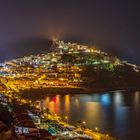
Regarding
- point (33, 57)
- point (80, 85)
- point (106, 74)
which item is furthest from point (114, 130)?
point (33, 57)

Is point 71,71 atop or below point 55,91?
atop

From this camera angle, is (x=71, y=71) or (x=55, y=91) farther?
(x=71, y=71)

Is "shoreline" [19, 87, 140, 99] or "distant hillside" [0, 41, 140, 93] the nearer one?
"shoreline" [19, 87, 140, 99]

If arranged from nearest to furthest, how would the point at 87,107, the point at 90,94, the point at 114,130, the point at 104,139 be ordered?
1. the point at 104,139
2. the point at 114,130
3. the point at 87,107
4. the point at 90,94

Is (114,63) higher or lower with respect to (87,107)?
higher

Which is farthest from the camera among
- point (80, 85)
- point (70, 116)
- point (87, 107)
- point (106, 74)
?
point (106, 74)

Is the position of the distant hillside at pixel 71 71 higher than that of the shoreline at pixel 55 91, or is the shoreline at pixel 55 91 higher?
the distant hillside at pixel 71 71

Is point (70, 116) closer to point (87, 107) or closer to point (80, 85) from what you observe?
point (87, 107)

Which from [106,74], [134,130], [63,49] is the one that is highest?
[63,49]

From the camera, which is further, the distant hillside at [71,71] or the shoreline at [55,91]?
the distant hillside at [71,71]

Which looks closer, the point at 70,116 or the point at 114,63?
the point at 70,116

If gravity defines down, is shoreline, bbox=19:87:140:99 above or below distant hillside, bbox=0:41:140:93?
below
